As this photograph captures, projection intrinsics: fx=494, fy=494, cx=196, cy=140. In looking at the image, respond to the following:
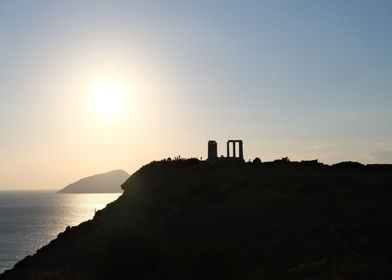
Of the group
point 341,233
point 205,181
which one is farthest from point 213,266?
point 205,181

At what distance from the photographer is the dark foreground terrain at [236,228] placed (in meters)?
27.4

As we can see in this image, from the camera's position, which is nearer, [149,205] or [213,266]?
[213,266]

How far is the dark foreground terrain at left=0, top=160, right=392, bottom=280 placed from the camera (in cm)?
2736

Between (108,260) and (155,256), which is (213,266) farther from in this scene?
(108,260)

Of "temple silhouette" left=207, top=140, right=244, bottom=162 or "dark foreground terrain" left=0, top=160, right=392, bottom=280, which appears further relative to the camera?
"temple silhouette" left=207, top=140, right=244, bottom=162

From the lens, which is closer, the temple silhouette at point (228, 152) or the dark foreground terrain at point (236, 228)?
the dark foreground terrain at point (236, 228)

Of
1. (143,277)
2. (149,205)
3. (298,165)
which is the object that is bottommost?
(143,277)

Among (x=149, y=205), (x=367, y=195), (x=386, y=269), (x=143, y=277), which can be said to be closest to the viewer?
(x=386, y=269)

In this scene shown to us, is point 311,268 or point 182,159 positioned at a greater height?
point 182,159

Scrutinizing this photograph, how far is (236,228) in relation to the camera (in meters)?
41.3

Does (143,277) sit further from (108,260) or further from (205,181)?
(205,181)

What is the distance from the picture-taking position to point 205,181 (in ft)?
183

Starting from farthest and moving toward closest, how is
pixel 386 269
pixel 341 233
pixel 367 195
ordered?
pixel 367 195, pixel 341 233, pixel 386 269

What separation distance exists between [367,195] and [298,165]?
1429 cm
